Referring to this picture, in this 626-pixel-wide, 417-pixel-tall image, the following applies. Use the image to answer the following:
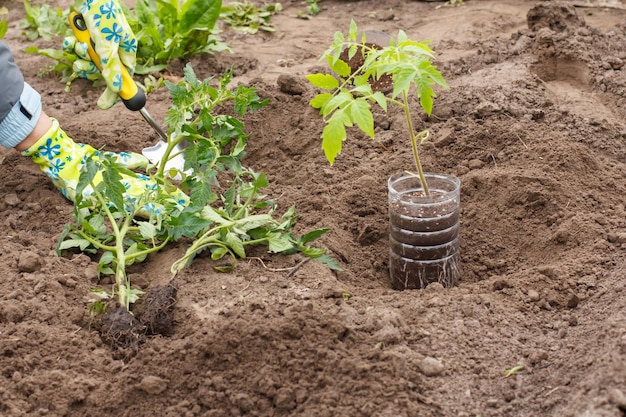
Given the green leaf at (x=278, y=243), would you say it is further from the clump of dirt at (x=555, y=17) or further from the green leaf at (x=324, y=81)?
the clump of dirt at (x=555, y=17)

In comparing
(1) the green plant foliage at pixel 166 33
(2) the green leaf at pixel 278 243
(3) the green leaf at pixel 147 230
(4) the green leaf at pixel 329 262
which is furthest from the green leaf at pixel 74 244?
(1) the green plant foliage at pixel 166 33

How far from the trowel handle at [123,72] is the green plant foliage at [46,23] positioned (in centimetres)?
184

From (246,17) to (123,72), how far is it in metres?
2.57

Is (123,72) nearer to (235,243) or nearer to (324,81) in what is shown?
(235,243)

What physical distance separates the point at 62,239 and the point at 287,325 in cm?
105

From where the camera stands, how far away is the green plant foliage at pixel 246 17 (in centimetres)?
584

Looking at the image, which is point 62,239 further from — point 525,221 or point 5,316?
point 525,221

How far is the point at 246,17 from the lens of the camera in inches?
236

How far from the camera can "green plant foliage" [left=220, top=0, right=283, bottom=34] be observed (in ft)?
19.2

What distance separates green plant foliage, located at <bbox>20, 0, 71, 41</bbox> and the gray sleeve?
1.99 m

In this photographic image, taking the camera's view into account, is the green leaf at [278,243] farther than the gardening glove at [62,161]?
No

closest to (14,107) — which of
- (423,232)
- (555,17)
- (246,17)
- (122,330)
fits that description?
(122,330)

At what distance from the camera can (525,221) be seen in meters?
3.27

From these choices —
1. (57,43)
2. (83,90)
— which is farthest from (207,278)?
(57,43)
